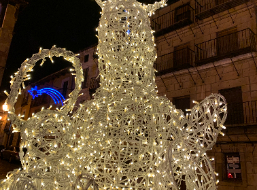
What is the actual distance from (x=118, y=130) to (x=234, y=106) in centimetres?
665

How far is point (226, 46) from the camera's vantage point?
30.5ft

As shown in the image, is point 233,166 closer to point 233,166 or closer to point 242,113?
point 233,166

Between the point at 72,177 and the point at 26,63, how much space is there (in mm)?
1601

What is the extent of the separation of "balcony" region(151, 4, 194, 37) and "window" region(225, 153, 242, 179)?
5989 millimetres

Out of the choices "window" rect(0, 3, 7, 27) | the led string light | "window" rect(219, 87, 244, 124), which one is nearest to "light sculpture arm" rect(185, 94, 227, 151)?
the led string light

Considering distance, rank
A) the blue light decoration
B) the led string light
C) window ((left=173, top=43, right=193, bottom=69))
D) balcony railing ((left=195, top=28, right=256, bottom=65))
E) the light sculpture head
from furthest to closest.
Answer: the blue light decoration < window ((left=173, top=43, right=193, bottom=69)) < balcony railing ((left=195, top=28, right=256, bottom=65)) < the light sculpture head < the led string light

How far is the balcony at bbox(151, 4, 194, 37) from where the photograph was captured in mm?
10695

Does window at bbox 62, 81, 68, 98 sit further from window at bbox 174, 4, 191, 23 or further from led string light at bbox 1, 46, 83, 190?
led string light at bbox 1, 46, 83, 190

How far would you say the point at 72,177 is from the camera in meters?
2.70

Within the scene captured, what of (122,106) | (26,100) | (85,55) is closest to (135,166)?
(122,106)

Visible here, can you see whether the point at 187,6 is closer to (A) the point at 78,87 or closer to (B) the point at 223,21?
(B) the point at 223,21

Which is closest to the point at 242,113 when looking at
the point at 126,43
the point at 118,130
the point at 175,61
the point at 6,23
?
the point at 175,61

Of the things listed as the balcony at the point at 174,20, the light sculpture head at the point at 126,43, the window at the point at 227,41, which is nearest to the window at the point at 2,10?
the balcony at the point at 174,20

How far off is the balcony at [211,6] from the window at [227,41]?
90 centimetres
